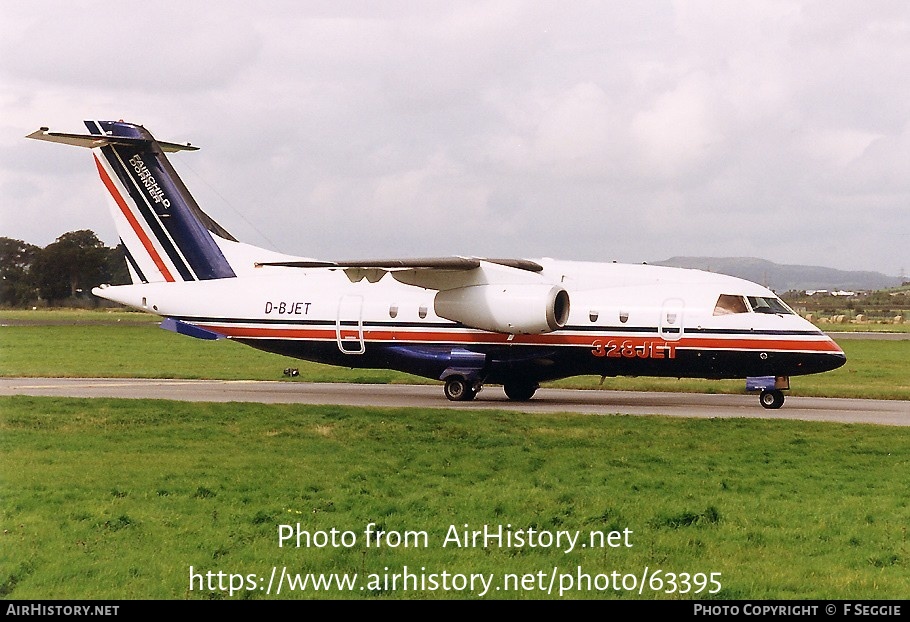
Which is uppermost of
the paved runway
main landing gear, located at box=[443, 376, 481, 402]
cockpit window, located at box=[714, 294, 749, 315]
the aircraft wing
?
the aircraft wing

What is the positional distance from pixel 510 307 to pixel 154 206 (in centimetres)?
1027

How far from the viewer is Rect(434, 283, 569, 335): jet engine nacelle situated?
22.3 m

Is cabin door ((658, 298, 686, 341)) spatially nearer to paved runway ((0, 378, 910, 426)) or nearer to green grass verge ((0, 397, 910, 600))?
paved runway ((0, 378, 910, 426))

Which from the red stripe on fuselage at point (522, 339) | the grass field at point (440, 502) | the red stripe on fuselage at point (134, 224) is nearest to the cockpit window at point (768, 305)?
the red stripe on fuselage at point (522, 339)

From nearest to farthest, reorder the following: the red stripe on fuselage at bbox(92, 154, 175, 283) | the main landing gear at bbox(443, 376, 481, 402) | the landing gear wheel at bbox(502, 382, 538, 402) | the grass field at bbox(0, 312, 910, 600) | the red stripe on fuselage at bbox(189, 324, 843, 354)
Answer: the grass field at bbox(0, 312, 910, 600) → the red stripe on fuselage at bbox(189, 324, 843, 354) → the main landing gear at bbox(443, 376, 481, 402) → the landing gear wheel at bbox(502, 382, 538, 402) → the red stripe on fuselage at bbox(92, 154, 175, 283)

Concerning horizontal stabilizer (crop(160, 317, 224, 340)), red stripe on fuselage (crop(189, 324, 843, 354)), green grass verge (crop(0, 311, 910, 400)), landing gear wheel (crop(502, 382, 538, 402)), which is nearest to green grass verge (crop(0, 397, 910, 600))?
red stripe on fuselage (crop(189, 324, 843, 354))

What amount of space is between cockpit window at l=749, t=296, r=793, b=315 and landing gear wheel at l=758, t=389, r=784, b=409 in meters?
1.77

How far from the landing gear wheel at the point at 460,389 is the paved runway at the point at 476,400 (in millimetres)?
327

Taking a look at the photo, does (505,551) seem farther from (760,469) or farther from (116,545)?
(760,469)

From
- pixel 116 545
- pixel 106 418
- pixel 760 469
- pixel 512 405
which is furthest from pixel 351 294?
pixel 116 545

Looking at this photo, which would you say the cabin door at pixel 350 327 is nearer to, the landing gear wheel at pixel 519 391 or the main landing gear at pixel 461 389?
the main landing gear at pixel 461 389

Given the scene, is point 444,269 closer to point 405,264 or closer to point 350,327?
point 405,264

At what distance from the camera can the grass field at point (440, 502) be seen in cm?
893

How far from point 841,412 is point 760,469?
8.55 meters
